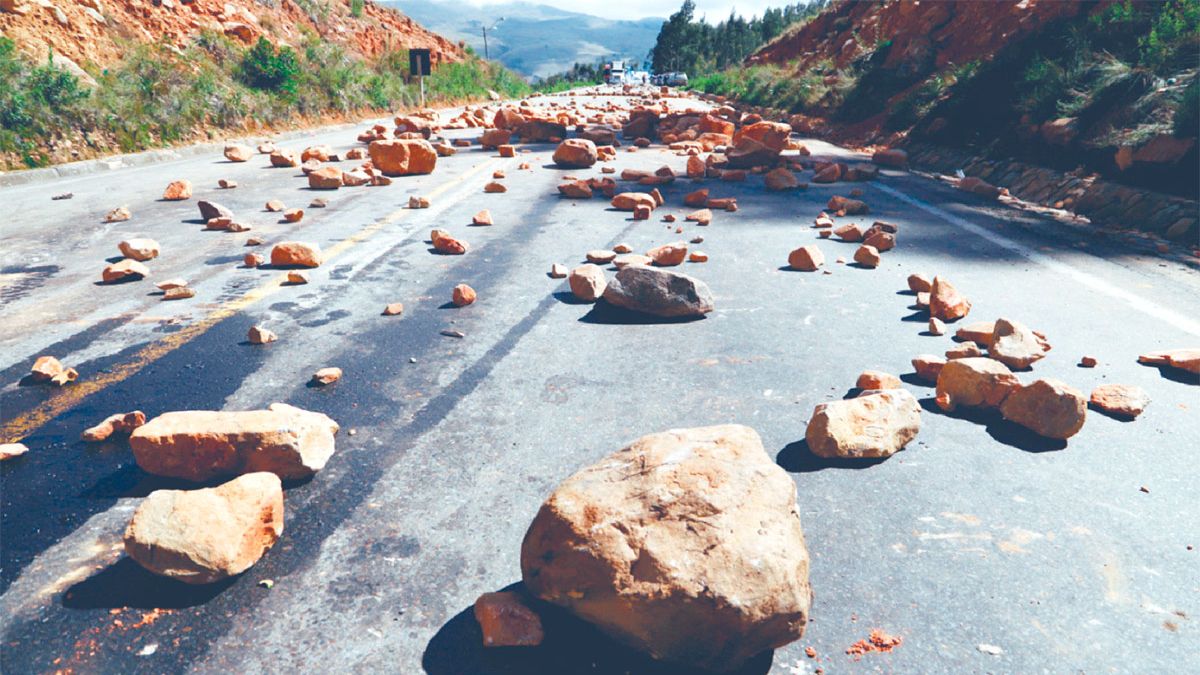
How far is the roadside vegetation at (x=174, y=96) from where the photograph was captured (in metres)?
9.59

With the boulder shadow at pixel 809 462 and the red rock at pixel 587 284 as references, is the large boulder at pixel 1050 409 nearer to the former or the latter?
the boulder shadow at pixel 809 462

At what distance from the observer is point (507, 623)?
171cm

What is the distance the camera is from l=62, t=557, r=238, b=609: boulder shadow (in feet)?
5.93

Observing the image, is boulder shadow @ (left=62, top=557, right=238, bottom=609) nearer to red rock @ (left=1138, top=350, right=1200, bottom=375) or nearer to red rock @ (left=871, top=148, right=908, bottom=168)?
red rock @ (left=1138, top=350, right=1200, bottom=375)

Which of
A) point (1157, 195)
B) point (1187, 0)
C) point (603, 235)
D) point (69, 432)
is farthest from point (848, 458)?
point (1187, 0)

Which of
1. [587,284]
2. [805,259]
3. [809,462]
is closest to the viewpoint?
[809,462]

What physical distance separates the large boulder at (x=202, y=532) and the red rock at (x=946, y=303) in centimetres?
332

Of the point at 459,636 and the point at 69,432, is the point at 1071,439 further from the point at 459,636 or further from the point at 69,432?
the point at 69,432

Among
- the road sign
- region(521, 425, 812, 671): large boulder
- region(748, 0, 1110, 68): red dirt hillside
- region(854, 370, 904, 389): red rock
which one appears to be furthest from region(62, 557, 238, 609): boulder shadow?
the road sign

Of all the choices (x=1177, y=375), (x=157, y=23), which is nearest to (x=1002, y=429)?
(x=1177, y=375)

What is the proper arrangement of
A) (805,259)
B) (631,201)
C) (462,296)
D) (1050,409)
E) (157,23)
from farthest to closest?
(157,23)
(631,201)
(805,259)
(462,296)
(1050,409)

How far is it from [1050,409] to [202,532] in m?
2.72

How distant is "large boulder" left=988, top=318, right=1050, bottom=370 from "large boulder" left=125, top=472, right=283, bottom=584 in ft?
9.70

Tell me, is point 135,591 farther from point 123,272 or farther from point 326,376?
point 123,272
